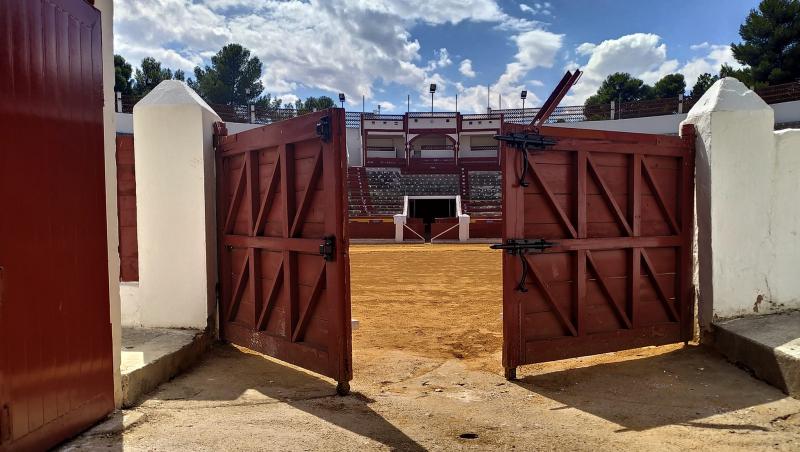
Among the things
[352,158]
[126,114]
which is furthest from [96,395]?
[352,158]

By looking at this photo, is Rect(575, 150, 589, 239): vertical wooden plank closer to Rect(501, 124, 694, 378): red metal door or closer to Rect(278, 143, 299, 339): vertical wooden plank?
Rect(501, 124, 694, 378): red metal door

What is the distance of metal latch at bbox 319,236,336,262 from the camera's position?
13.3ft

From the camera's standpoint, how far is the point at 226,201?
544cm

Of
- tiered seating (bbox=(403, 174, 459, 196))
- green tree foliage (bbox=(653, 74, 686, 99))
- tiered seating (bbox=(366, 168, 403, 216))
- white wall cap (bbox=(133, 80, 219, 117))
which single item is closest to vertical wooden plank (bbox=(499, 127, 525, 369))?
white wall cap (bbox=(133, 80, 219, 117))

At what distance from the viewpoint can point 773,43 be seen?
34.1 meters

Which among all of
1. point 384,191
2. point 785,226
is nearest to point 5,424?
point 785,226

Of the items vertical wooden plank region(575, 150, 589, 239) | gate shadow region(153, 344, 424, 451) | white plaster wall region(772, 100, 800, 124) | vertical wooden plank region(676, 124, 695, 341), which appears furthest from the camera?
white plaster wall region(772, 100, 800, 124)

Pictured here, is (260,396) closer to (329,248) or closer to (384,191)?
(329,248)

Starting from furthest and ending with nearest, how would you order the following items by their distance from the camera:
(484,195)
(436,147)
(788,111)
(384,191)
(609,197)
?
1. (436,147)
2. (384,191)
3. (484,195)
4. (788,111)
5. (609,197)

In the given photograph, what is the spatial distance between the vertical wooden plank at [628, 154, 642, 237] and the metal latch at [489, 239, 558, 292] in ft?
3.70

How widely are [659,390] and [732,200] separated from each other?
2.34 meters

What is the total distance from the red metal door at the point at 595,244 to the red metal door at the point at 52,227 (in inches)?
124

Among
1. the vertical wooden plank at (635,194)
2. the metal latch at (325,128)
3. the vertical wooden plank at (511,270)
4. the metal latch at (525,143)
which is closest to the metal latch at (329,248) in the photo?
the metal latch at (325,128)

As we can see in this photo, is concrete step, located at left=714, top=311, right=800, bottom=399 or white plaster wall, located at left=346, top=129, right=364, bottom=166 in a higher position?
white plaster wall, located at left=346, top=129, right=364, bottom=166
